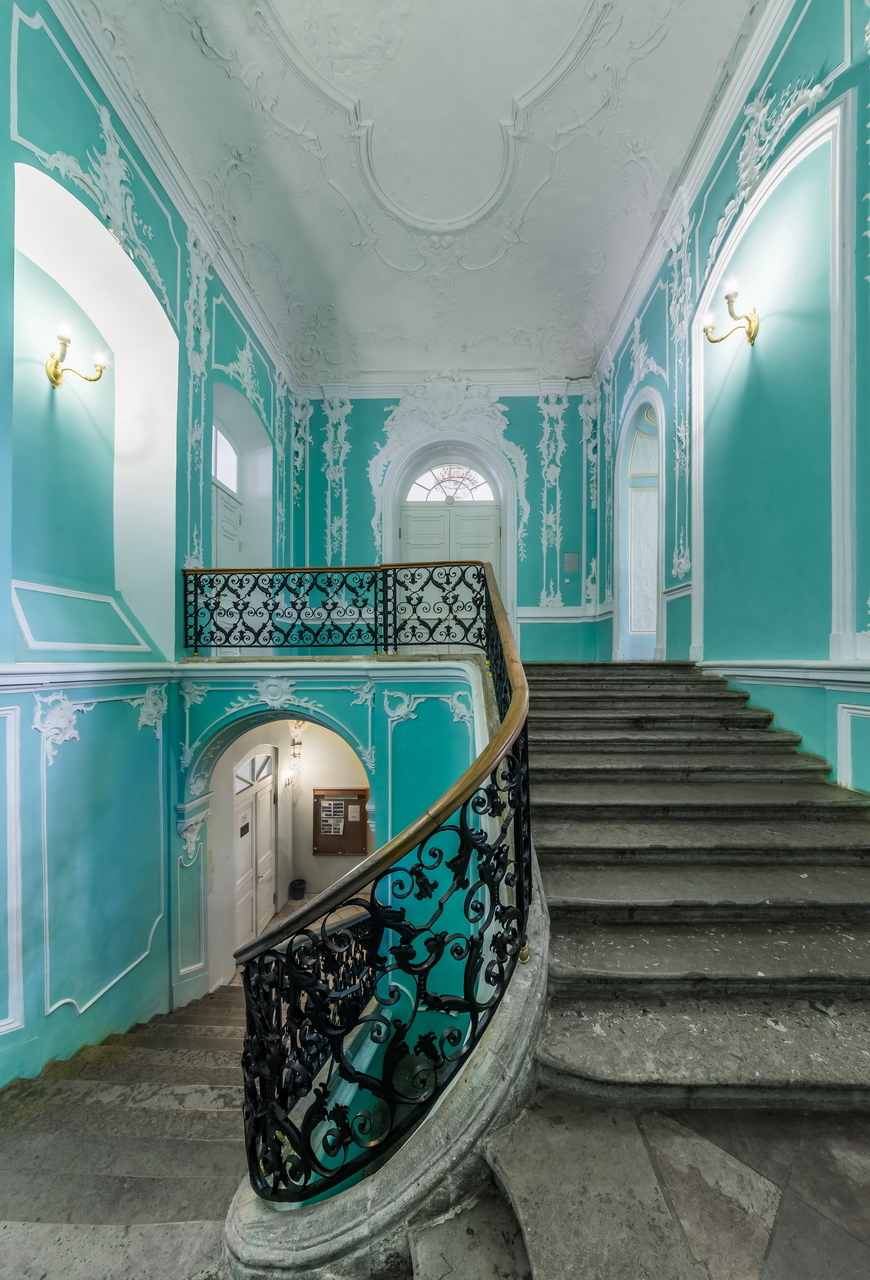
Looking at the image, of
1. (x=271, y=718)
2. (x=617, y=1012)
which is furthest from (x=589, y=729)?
(x=271, y=718)

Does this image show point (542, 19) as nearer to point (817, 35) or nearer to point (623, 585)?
point (817, 35)

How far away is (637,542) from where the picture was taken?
662 centimetres

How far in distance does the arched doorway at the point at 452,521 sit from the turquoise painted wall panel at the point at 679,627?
9.86ft

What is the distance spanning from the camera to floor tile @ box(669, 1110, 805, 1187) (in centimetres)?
123

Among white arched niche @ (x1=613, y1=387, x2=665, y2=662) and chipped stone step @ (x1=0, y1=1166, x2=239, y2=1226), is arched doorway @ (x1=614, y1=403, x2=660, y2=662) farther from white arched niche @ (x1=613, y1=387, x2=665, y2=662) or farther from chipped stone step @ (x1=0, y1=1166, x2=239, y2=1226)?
chipped stone step @ (x1=0, y1=1166, x2=239, y2=1226)

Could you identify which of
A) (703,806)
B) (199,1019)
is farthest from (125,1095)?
(703,806)

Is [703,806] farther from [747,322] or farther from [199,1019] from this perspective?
[199,1019]

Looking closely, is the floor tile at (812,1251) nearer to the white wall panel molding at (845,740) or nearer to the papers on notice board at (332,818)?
the white wall panel molding at (845,740)

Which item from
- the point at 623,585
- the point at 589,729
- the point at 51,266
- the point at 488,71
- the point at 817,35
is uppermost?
the point at 488,71

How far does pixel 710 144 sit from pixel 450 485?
442cm

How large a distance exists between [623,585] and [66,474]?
5745 mm

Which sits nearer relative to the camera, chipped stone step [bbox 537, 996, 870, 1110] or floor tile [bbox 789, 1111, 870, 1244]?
floor tile [bbox 789, 1111, 870, 1244]

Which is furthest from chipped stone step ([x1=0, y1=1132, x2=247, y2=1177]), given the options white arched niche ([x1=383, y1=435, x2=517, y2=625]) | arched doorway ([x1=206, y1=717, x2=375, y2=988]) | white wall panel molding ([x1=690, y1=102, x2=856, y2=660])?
white arched niche ([x1=383, y1=435, x2=517, y2=625])

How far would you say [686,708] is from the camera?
11.3 feet
